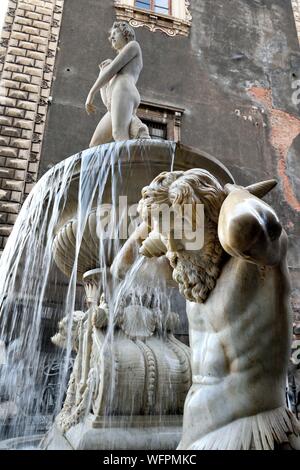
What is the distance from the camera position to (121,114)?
10.2ft

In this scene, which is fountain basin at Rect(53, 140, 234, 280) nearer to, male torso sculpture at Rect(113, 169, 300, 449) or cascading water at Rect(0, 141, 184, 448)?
cascading water at Rect(0, 141, 184, 448)

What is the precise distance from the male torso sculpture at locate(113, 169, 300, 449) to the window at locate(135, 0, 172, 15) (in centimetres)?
1055

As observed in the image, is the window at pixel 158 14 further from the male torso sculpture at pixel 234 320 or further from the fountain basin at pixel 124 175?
the male torso sculpture at pixel 234 320

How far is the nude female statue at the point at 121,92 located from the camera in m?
3.12

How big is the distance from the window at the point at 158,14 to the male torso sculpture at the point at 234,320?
391 inches

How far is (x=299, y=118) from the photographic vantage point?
34.9ft

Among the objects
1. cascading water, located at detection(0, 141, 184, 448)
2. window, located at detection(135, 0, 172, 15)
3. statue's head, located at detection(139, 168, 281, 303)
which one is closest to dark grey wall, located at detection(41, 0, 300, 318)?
window, located at detection(135, 0, 172, 15)

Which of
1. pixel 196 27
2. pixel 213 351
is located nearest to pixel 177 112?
pixel 196 27

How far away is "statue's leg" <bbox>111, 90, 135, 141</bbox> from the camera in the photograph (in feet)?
10.1

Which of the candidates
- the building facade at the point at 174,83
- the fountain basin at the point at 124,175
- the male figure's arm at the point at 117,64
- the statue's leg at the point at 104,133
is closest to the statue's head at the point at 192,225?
the fountain basin at the point at 124,175

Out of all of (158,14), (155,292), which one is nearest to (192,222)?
(155,292)

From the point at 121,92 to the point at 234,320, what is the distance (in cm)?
255
